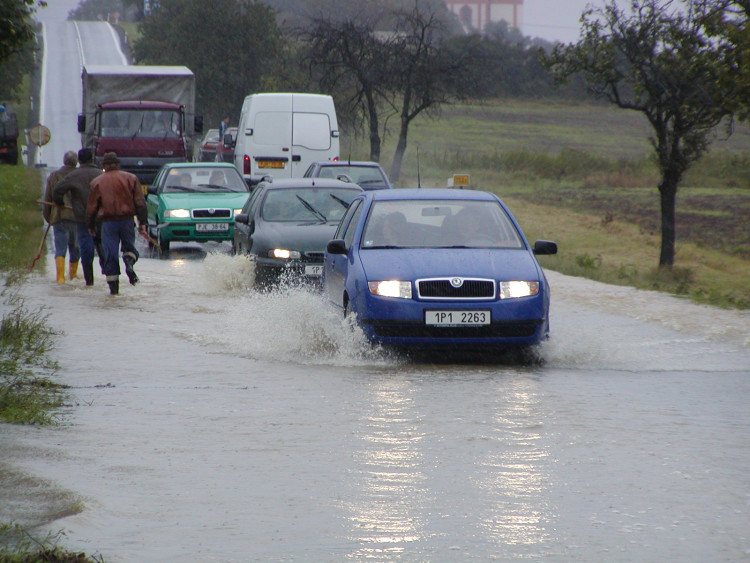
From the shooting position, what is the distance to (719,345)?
41.9ft

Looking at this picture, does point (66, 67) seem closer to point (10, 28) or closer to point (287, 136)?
point (287, 136)

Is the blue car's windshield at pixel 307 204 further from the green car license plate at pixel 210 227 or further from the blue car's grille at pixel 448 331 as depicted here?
the blue car's grille at pixel 448 331

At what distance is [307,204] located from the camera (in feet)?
56.9

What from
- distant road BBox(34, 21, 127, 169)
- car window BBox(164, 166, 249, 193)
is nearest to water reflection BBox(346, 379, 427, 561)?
car window BBox(164, 166, 249, 193)

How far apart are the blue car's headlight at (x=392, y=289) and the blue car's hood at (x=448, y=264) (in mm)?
49

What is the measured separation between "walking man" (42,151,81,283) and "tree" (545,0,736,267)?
1185cm

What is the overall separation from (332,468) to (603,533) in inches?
67.6

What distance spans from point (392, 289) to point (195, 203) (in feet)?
41.0

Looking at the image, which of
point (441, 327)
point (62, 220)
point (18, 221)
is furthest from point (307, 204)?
point (18, 221)

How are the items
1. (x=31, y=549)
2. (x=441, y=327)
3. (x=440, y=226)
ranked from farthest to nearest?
(x=440, y=226)
(x=441, y=327)
(x=31, y=549)

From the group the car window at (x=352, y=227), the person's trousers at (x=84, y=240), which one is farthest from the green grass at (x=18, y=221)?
the car window at (x=352, y=227)

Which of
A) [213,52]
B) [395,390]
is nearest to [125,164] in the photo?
[395,390]

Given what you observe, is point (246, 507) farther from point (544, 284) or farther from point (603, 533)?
point (544, 284)

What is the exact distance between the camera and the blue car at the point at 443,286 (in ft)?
34.2
